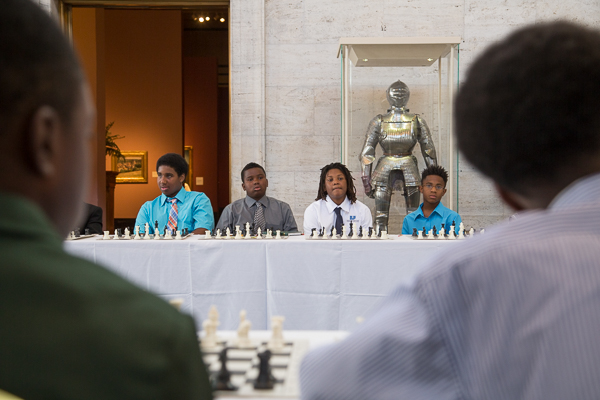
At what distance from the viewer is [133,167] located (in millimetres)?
12289

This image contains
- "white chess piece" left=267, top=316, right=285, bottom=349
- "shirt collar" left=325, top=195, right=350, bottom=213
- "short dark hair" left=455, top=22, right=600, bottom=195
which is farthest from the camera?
"shirt collar" left=325, top=195, right=350, bottom=213

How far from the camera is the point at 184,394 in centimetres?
54

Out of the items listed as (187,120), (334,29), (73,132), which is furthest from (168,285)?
(187,120)

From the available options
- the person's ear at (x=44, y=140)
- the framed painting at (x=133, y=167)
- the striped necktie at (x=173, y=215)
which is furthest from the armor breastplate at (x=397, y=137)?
the framed painting at (x=133, y=167)

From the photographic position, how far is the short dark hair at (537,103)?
2.27 ft

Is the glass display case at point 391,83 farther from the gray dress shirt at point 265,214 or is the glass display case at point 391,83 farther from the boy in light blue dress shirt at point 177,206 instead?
the boy in light blue dress shirt at point 177,206

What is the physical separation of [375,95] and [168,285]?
4.13 meters

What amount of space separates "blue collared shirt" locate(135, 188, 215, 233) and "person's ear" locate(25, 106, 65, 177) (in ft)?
15.7

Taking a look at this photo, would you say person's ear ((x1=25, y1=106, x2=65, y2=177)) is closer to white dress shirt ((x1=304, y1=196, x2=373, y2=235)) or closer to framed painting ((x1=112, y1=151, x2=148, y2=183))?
white dress shirt ((x1=304, y1=196, x2=373, y2=235))

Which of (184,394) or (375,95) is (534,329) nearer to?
(184,394)

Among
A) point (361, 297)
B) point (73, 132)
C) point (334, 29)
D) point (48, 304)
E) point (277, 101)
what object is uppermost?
point (334, 29)

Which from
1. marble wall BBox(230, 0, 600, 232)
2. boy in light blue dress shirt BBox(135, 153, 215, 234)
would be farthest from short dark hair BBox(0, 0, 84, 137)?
marble wall BBox(230, 0, 600, 232)

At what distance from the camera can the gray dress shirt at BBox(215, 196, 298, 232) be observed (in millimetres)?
5559

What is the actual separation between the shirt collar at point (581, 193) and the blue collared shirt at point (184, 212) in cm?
480
